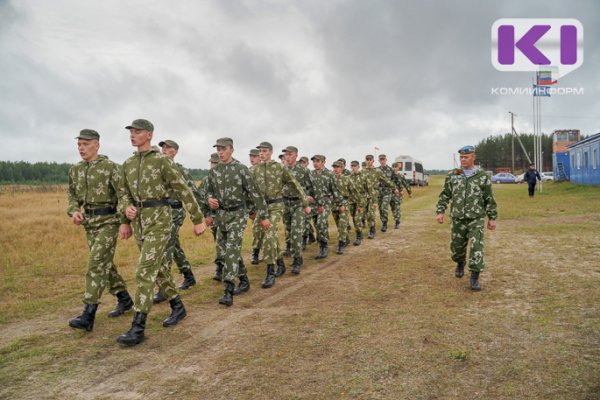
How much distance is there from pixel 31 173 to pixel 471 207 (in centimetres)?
14631

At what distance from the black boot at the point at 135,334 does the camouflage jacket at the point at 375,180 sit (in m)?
8.66

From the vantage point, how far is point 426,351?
3979 millimetres

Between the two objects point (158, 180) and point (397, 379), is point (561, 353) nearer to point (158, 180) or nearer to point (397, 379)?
point (397, 379)

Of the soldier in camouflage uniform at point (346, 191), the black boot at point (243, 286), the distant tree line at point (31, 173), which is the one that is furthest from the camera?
the distant tree line at point (31, 173)

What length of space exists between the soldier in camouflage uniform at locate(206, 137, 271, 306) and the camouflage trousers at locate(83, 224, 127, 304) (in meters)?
1.53

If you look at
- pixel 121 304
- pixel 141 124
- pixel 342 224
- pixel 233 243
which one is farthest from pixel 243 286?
pixel 342 224

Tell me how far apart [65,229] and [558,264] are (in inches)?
627

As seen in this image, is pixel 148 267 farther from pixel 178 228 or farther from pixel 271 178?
pixel 271 178

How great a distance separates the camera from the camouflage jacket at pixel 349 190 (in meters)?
11.0

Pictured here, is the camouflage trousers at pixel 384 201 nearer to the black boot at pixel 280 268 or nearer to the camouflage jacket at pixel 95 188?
the black boot at pixel 280 268

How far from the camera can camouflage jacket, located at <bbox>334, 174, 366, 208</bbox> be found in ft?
35.9

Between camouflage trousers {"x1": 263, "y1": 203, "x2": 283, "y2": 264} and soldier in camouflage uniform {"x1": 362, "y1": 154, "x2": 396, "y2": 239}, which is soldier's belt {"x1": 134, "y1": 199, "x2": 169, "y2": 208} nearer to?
camouflage trousers {"x1": 263, "y1": 203, "x2": 283, "y2": 264}

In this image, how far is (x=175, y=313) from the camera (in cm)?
512

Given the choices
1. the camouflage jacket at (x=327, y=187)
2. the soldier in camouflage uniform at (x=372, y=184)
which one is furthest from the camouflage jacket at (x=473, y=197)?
the soldier in camouflage uniform at (x=372, y=184)
